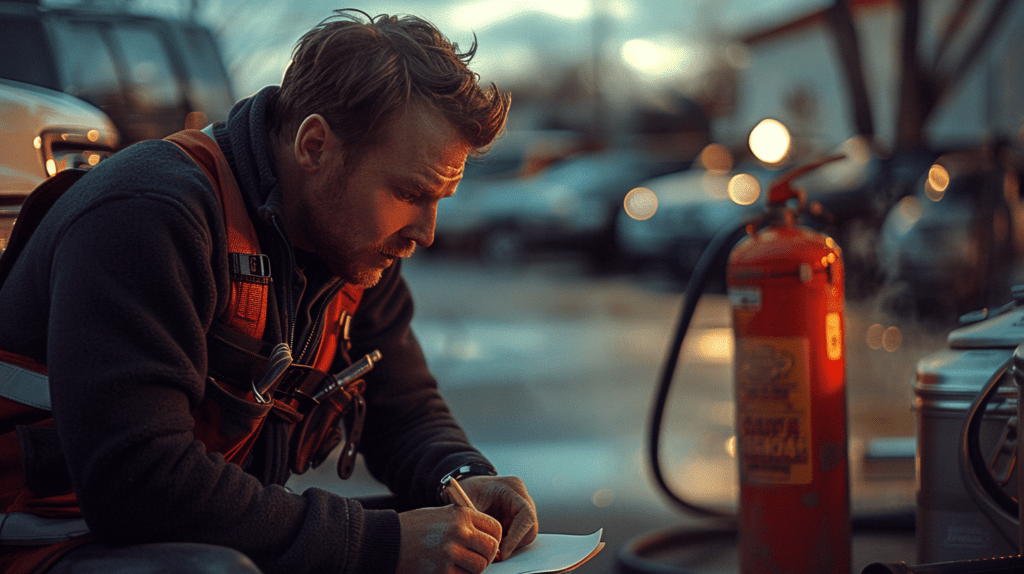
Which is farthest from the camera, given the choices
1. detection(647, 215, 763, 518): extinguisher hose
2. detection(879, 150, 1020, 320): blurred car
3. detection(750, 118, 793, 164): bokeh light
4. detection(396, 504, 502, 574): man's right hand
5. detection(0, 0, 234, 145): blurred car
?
detection(879, 150, 1020, 320): blurred car

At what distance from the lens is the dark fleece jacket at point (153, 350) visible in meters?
1.41

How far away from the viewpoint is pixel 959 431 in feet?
7.95

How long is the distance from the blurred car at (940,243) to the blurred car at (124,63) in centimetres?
482

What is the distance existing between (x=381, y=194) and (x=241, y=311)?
314mm

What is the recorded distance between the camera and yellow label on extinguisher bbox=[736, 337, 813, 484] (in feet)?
8.62

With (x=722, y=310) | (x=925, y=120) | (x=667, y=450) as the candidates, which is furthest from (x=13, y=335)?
(x=925, y=120)

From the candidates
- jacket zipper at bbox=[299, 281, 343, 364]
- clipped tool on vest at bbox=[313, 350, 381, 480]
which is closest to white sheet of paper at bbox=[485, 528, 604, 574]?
clipped tool on vest at bbox=[313, 350, 381, 480]

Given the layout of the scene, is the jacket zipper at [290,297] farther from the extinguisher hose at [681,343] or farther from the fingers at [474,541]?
the extinguisher hose at [681,343]

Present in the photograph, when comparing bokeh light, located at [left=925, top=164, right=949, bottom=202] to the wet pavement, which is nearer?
the wet pavement

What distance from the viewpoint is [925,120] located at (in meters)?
9.62

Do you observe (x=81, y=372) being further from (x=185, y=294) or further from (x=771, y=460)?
(x=771, y=460)

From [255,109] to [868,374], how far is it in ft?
17.7

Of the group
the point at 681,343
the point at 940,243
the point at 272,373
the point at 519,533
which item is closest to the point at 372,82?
A: the point at 272,373

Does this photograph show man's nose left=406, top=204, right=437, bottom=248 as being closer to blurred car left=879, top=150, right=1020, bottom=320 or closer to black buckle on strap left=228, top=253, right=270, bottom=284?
black buckle on strap left=228, top=253, right=270, bottom=284
